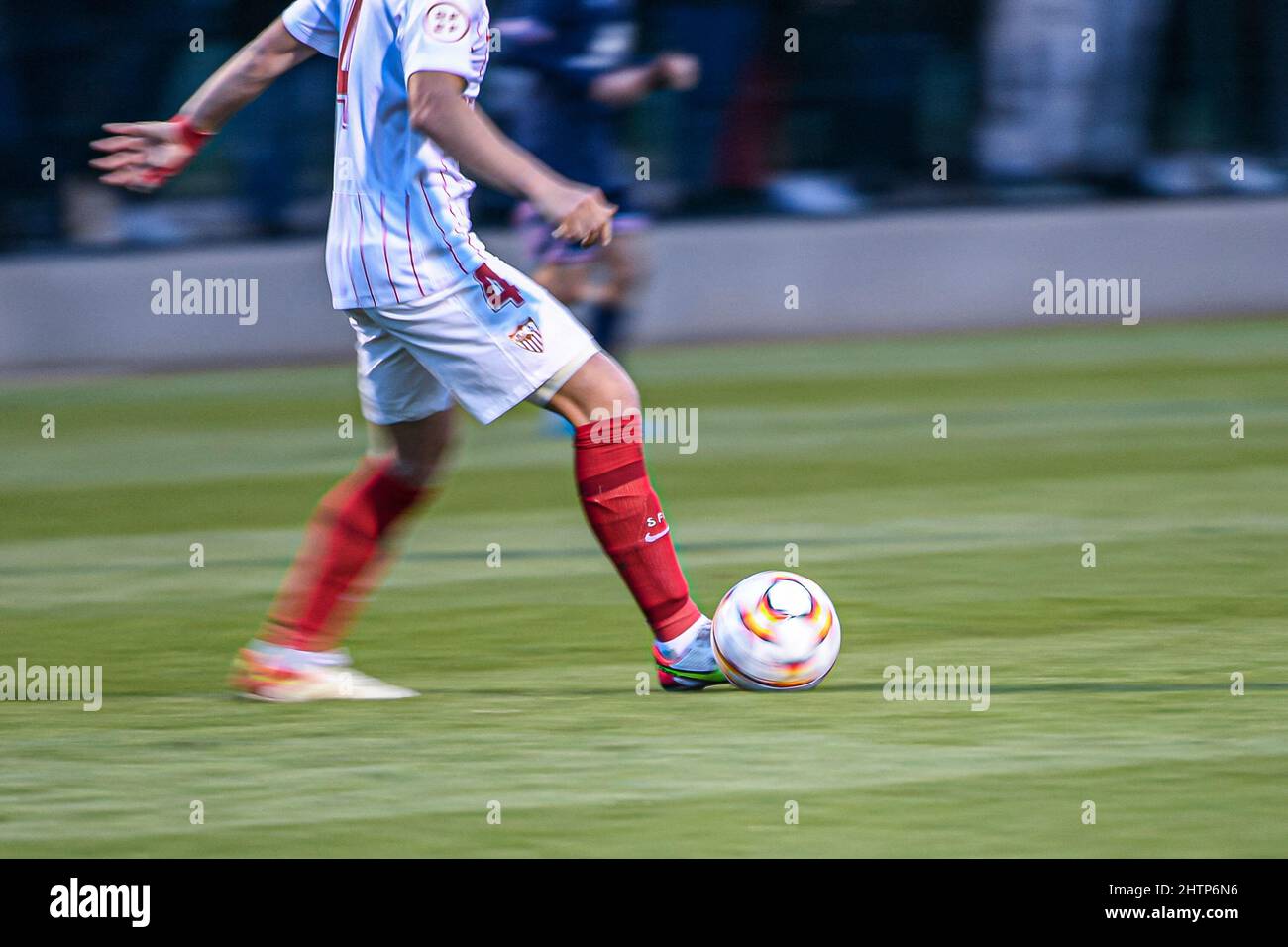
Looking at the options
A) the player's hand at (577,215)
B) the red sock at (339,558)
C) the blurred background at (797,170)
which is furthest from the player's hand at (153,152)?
the blurred background at (797,170)

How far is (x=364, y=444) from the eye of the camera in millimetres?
11203

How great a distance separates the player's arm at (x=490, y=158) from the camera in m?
4.95

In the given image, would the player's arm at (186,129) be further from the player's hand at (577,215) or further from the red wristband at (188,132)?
the player's hand at (577,215)

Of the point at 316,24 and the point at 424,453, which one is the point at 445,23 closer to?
the point at 316,24

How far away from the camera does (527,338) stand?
5.20 meters

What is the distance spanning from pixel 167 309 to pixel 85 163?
150 centimetres

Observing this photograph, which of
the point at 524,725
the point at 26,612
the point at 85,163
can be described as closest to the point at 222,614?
the point at 26,612

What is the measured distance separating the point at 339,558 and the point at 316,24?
1.25m

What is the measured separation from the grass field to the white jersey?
975 mm

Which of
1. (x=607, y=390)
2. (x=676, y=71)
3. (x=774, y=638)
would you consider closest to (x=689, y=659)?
(x=774, y=638)

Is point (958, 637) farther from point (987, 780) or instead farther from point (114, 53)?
point (114, 53)

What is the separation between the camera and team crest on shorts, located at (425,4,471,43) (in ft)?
16.4

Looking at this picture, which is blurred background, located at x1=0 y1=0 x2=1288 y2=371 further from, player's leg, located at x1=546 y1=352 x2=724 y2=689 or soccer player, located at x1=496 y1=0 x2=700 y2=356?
player's leg, located at x1=546 y1=352 x2=724 y2=689

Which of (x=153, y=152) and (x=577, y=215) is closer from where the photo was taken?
(x=577, y=215)
